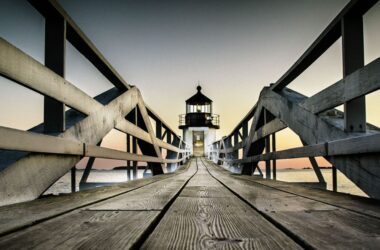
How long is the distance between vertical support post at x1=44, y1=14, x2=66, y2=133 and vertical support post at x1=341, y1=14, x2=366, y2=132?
6.38 feet

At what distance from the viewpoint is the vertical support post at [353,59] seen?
2039 millimetres

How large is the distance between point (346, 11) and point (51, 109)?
6.99 feet

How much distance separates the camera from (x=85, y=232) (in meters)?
1.03

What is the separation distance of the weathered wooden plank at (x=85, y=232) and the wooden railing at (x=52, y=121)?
1.55ft

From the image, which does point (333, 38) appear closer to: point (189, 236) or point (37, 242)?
point (189, 236)

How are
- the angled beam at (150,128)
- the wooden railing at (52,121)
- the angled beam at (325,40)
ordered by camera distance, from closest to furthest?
the wooden railing at (52,121), the angled beam at (325,40), the angled beam at (150,128)

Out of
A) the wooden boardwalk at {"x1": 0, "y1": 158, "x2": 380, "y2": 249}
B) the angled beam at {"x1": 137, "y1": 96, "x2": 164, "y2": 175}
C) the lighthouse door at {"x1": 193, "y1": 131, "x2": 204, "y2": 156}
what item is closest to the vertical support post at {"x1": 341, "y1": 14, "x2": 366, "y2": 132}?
the wooden boardwalk at {"x1": 0, "y1": 158, "x2": 380, "y2": 249}

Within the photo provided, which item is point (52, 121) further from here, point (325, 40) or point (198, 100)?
point (198, 100)

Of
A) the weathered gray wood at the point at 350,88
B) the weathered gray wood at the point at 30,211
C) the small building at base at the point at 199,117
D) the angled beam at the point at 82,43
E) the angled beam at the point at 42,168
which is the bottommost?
the weathered gray wood at the point at 30,211

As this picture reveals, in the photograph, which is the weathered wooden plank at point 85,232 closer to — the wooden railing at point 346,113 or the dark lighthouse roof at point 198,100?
the wooden railing at point 346,113

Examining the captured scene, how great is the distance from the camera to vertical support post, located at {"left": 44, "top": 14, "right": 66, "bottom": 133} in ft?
6.75

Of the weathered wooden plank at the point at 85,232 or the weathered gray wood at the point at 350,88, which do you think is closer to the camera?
the weathered wooden plank at the point at 85,232

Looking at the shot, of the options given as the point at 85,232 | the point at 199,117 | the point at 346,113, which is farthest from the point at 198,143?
the point at 85,232

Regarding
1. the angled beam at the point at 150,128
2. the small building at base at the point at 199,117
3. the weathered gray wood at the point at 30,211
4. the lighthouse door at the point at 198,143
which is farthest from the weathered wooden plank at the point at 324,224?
the lighthouse door at the point at 198,143
